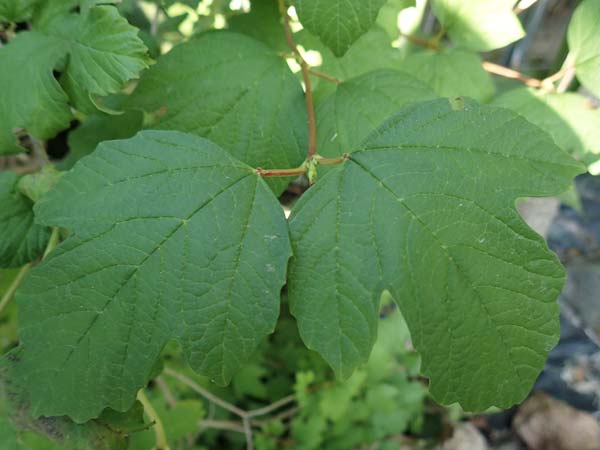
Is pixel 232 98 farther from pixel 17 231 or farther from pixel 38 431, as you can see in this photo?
pixel 38 431

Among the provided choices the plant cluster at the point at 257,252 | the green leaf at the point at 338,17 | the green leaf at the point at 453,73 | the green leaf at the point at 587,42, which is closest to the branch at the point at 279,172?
the plant cluster at the point at 257,252

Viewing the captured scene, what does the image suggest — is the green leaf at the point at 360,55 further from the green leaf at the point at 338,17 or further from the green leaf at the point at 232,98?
the green leaf at the point at 338,17

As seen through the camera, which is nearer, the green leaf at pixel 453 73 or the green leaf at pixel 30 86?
the green leaf at pixel 30 86

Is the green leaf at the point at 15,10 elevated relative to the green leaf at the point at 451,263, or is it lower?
elevated

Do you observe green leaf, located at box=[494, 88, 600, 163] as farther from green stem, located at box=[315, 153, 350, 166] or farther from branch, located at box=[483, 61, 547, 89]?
green stem, located at box=[315, 153, 350, 166]

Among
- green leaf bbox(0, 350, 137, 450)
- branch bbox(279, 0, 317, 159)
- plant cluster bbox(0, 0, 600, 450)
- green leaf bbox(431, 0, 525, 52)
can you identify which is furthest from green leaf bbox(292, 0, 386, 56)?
green leaf bbox(0, 350, 137, 450)

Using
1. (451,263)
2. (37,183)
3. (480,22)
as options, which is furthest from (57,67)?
(480,22)
